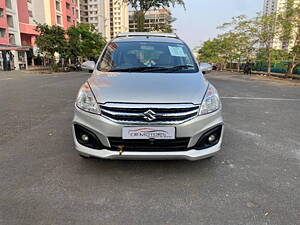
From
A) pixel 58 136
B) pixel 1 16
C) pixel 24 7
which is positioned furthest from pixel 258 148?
pixel 24 7

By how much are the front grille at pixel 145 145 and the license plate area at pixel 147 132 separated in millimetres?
49

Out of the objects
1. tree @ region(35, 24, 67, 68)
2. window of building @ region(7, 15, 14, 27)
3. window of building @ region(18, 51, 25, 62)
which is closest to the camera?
tree @ region(35, 24, 67, 68)

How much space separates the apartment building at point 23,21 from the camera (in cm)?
2685

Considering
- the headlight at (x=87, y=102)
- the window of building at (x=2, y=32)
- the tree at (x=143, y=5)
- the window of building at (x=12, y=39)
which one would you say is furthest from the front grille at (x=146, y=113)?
the window of building at (x=12, y=39)

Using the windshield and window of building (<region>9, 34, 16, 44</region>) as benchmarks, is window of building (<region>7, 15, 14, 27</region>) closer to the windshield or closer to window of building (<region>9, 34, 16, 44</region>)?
window of building (<region>9, 34, 16, 44</region>)

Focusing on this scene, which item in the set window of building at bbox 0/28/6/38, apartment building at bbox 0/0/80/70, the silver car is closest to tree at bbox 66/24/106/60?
apartment building at bbox 0/0/80/70

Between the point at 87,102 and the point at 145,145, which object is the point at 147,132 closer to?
the point at 145,145

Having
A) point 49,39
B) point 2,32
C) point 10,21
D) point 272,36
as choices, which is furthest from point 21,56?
point 272,36

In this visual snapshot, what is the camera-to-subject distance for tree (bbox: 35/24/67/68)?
22.0 metres

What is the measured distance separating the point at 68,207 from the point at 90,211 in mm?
214

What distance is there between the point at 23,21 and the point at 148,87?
40.3 metres

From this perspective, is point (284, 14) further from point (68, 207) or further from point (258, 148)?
point (68, 207)

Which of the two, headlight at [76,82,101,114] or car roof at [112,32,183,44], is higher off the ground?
car roof at [112,32,183,44]

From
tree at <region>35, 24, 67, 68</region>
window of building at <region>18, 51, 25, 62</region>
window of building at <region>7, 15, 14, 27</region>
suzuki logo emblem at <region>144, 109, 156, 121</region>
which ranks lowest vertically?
suzuki logo emblem at <region>144, 109, 156, 121</region>
